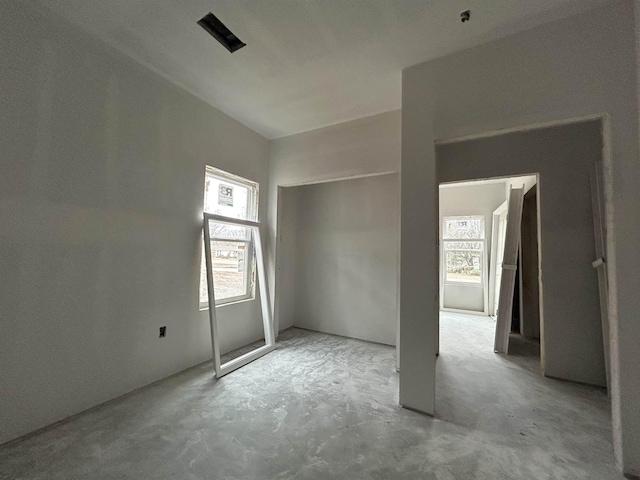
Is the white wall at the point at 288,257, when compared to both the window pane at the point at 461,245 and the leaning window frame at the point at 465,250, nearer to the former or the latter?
the leaning window frame at the point at 465,250

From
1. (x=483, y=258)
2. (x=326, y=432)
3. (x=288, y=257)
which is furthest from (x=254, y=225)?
(x=483, y=258)

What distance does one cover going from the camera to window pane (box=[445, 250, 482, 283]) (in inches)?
229

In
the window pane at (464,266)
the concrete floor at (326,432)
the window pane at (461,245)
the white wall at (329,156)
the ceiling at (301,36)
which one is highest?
the ceiling at (301,36)

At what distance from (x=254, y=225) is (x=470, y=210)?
5014 millimetres

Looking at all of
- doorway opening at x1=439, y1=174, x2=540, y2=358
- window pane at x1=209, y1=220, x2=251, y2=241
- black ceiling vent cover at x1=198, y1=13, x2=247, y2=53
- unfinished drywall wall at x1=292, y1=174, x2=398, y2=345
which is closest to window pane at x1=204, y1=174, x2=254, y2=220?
window pane at x1=209, y1=220, x2=251, y2=241

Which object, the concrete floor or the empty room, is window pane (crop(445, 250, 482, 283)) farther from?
the concrete floor

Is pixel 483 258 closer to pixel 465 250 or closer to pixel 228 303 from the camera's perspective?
pixel 465 250

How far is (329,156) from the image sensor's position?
3359mm

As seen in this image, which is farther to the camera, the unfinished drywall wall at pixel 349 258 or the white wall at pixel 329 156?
the unfinished drywall wall at pixel 349 258

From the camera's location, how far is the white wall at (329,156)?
118 inches

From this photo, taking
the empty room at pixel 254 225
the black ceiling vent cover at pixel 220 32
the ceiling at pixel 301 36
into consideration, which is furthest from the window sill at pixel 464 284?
the black ceiling vent cover at pixel 220 32

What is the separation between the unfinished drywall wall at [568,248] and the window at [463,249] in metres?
3.06

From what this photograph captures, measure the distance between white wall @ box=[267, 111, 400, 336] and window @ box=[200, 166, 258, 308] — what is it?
0.30m

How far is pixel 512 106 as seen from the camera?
186 cm
